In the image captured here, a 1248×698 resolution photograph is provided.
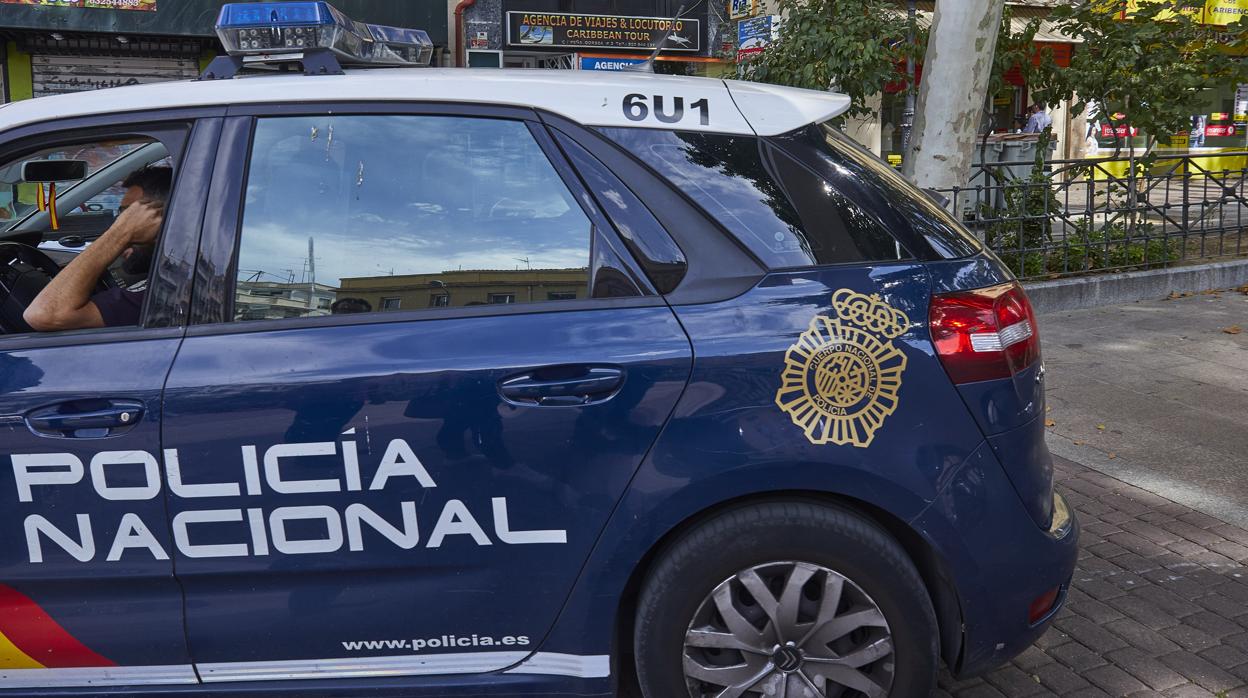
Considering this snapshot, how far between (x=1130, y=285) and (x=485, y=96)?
817cm

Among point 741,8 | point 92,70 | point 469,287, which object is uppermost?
point 741,8

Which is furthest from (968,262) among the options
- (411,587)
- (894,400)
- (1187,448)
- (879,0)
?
(879,0)

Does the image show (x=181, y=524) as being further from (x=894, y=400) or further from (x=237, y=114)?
(x=894, y=400)

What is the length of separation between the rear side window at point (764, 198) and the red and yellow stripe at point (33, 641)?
1796 millimetres

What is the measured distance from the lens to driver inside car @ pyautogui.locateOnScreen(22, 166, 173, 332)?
9.27ft

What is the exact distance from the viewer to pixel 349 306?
2662 mm

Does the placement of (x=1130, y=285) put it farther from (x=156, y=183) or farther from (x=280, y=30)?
(x=156, y=183)

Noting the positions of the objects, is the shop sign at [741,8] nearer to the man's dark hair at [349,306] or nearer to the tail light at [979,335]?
the tail light at [979,335]

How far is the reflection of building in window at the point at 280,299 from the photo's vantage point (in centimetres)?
266

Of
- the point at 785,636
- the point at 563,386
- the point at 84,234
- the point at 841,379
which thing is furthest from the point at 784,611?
the point at 84,234

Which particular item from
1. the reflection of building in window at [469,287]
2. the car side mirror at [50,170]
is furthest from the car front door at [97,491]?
the car side mirror at [50,170]

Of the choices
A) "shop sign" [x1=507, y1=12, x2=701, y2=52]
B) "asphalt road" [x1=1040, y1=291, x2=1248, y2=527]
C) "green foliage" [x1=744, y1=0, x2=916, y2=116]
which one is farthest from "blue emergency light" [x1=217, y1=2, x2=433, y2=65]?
"shop sign" [x1=507, y1=12, x2=701, y2=52]

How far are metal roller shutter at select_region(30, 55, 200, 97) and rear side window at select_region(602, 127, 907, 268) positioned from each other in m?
14.9

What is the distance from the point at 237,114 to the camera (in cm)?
272
